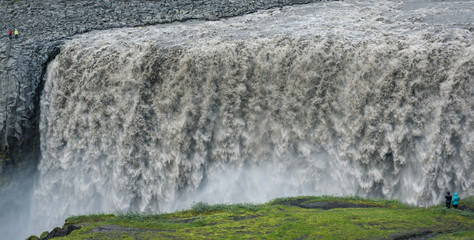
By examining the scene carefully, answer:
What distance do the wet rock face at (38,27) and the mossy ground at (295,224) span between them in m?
16.5

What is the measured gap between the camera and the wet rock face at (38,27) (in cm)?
3152

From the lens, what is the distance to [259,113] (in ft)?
85.9

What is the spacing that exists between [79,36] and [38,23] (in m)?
4.36

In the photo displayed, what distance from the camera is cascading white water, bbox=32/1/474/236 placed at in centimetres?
2212

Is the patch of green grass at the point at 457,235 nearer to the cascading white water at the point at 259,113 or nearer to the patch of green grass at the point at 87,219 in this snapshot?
the cascading white water at the point at 259,113

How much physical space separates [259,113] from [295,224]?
10336 mm

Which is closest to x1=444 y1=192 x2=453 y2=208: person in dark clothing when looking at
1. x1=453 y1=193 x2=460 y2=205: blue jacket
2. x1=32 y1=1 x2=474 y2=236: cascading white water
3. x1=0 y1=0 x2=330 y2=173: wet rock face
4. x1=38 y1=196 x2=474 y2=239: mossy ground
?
x1=453 y1=193 x2=460 y2=205: blue jacket

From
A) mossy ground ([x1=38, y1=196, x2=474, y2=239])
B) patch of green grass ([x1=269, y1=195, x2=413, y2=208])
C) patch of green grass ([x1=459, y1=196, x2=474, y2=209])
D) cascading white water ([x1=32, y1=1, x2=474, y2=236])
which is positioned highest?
cascading white water ([x1=32, y1=1, x2=474, y2=236])

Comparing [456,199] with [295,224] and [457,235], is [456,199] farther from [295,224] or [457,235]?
[295,224]

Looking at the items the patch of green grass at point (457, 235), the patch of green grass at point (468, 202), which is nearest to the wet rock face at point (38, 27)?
the patch of green grass at point (468, 202)

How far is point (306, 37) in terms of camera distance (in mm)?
26188

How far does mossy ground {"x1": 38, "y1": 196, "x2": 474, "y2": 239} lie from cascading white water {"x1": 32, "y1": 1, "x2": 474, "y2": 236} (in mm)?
4223

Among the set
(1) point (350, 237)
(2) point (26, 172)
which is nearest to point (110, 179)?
(2) point (26, 172)

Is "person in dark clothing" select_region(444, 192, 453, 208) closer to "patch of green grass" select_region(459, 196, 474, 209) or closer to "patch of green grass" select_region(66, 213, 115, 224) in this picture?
"patch of green grass" select_region(459, 196, 474, 209)
